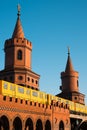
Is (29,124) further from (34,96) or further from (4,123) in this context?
(4,123)

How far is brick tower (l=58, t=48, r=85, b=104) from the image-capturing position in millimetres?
57994

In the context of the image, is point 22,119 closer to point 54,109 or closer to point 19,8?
point 54,109

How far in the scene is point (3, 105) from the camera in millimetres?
32031

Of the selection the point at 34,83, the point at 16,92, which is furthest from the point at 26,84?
the point at 16,92

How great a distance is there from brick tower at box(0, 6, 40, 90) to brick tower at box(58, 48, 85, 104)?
12.4 metres

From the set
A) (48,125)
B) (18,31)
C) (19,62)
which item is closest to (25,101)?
(48,125)

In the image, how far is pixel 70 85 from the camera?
2296 inches

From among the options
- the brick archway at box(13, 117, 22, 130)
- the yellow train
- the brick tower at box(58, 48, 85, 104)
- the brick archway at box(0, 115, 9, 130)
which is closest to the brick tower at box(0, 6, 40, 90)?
the yellow train

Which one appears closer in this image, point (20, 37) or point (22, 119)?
point (22, 119)

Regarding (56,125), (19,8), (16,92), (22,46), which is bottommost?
(56,125)

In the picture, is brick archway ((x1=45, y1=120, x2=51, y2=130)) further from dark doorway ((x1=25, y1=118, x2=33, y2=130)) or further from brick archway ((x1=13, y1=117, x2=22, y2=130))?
brick archway ((x1=13, y1=117, x2=22, y2=130))

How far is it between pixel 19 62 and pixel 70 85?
1746 centimetres

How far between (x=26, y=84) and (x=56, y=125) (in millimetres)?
8157

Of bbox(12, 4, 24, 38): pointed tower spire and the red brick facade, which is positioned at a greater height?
bbox(12, 4, 24, 38): pointed tower spire
